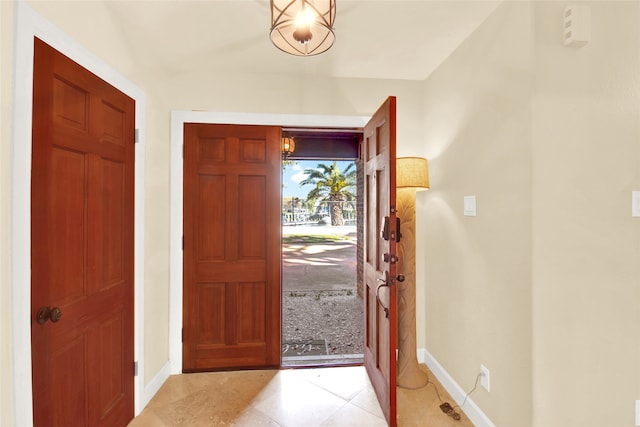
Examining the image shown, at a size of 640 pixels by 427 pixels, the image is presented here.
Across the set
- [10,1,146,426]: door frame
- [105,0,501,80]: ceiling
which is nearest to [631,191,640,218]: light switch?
[105,0,501,80]: ceiling

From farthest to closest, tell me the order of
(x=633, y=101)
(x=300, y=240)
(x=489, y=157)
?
(x=300, y=240) → (x=489, y=157) → (x=633, y=101)

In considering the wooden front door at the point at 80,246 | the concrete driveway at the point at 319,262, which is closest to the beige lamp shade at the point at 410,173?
the wooden front door at the point at 80,246

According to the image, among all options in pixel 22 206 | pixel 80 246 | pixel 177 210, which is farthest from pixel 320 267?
pixel 22 206

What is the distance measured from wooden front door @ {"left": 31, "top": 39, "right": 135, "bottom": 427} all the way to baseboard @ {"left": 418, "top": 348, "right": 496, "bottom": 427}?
2.20 m

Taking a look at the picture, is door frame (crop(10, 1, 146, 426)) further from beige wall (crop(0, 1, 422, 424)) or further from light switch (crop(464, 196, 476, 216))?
light switch (crop(464, 196, 476, 216))

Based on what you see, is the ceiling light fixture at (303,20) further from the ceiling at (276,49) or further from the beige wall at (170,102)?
the beige wall at (170,102)

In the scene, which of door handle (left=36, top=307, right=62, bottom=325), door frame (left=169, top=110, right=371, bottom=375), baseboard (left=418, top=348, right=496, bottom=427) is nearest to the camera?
door handle (left=36, top=307, right=62, bottom=325)

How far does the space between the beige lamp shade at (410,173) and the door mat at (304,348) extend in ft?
6.04

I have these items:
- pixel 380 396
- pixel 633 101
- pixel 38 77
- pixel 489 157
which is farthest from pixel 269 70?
pixel 380 396

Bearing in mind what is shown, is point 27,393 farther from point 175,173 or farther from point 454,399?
point 454,399

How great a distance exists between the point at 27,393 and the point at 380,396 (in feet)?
6.15

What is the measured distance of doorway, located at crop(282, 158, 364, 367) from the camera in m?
3.09

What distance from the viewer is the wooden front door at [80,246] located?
1.26 m

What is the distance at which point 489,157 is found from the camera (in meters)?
1.76
